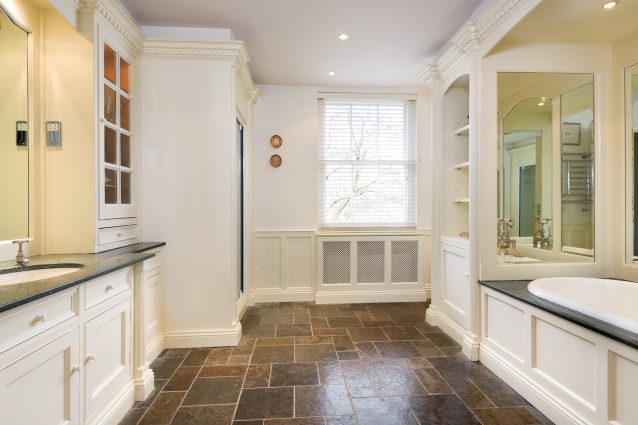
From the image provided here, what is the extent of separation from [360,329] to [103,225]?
7.79 feet

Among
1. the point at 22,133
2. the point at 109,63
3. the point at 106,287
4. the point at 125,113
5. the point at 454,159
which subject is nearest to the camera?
the point at 106,287

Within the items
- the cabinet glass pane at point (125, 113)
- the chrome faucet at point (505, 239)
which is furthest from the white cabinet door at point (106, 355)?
the chrome faucet at point (505, 239)

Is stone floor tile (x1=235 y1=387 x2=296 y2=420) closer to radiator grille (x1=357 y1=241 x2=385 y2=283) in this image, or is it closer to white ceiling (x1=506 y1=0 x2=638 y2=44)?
radiator grille (x1=357 y1=241 x2=385 y2=283)

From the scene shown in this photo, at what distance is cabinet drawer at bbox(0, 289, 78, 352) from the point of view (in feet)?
3.76

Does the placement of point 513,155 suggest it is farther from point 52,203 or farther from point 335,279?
point 52,203

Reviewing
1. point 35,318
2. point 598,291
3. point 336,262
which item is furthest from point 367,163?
point 35,318

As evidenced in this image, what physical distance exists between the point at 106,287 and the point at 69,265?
29 centimetres

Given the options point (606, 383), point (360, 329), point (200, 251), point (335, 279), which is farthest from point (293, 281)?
point (606, 383)

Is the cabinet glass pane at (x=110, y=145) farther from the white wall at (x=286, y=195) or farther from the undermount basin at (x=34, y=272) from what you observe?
the white wall at (x=286, y=195)

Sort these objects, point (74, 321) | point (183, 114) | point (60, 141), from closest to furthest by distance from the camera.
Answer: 1. point (74, 321)
2. point (60, 141)
3. point (183, 114)

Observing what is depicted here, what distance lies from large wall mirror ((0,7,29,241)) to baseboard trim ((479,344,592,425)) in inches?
127

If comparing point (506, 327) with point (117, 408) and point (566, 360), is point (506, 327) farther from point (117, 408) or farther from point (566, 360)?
point (117, 408)

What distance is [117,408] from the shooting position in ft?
6.06

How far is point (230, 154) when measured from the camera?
9.36ft
